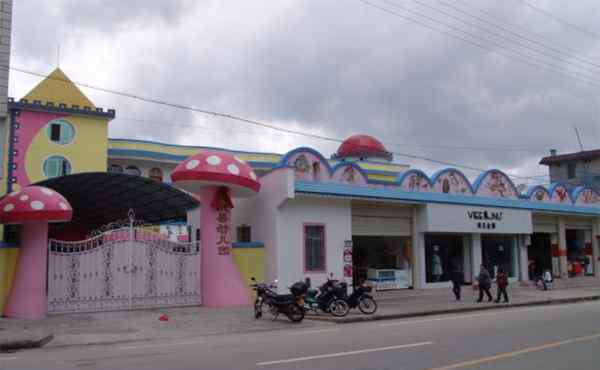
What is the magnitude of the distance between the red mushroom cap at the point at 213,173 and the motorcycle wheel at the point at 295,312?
15.0ft

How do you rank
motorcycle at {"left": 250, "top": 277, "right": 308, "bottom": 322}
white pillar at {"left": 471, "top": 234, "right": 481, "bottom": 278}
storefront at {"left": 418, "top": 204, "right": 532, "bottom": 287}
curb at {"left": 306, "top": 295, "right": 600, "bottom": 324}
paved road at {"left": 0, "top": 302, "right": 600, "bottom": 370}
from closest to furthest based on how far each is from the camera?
paved road at {"left": 0, "top": 302, "right": 600, "bottom": 370} < motorcycle at {"left": 250, "top": 277, "right": 308, "bottom": 322} < curb at {"left": 306, "top": 295, "right": 600, "bottom": 324} < storefront at {"left": 418, "top": 204, "right": 532, "bottom": 287} < white pillar at {"left": 471, "top": 234, "right": 481, "bottom": 278}

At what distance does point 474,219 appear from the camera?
26891 millimetres

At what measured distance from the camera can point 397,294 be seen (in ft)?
76.8

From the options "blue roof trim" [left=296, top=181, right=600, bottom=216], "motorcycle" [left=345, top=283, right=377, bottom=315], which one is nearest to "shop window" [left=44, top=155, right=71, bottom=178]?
"blue roof trim" [left=296, top=181, right=600, bottom=216]

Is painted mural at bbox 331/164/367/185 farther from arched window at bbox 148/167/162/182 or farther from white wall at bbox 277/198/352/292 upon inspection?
arched window at bbox 148/167/162/182

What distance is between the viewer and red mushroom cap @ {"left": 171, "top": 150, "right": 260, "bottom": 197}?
18.0m

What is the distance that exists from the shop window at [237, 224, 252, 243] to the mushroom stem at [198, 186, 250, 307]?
272 cm

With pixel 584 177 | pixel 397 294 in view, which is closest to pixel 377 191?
pixel 397 294

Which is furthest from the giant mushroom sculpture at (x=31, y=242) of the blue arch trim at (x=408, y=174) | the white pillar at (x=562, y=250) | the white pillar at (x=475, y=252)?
the white pillar at (x=562, y=250)

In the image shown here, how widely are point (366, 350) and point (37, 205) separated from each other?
979cm

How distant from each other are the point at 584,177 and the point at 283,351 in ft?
148

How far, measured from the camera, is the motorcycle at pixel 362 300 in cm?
1731

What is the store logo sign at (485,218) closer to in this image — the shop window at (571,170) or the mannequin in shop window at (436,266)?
the mannequin in shop window at (436,266)

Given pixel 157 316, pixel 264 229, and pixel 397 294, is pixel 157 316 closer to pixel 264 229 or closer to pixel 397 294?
pixel 264 229
